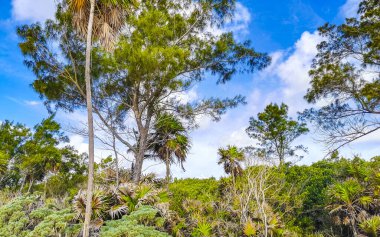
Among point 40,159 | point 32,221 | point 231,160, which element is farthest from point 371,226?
point 40,159

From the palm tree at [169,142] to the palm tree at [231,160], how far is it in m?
2.05

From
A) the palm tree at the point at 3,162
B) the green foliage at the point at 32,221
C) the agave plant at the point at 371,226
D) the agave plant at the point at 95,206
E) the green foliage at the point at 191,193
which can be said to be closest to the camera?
the green foliage at the point at 32,221

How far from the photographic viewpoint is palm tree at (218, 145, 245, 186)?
55.5 feet

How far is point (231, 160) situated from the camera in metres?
17.0

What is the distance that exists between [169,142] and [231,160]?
347 cm

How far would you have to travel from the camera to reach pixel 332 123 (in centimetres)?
1291

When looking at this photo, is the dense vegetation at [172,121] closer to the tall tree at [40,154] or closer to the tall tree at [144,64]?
the tall tree at [144,64]

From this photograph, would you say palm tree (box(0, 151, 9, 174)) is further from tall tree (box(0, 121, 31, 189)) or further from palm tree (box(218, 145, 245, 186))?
palm tree (box(218, 145, 245, 186))

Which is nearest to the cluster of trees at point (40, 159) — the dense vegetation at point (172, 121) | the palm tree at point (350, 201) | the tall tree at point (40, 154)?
the tall tree at point (40, 154)

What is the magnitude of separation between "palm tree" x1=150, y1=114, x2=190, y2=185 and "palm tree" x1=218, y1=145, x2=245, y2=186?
2.05m

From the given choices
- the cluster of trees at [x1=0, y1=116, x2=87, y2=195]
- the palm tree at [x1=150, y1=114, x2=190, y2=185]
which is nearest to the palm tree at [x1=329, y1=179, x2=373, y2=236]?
the palm tree at [x1=150, y1=114, x2=190, y2=185]

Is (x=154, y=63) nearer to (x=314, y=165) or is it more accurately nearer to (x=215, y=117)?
(x=215, y=117)

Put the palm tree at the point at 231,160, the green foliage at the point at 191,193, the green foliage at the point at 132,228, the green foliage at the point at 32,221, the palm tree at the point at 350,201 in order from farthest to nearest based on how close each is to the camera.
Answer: the palm tree at the point at 231,160
the green foliage at the point at 191,193
the palm tree at the point at 350,201
the green foliage at the point at 32,221
the green foliage at the point at 132,228

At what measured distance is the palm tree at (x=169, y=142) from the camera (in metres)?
16.7
